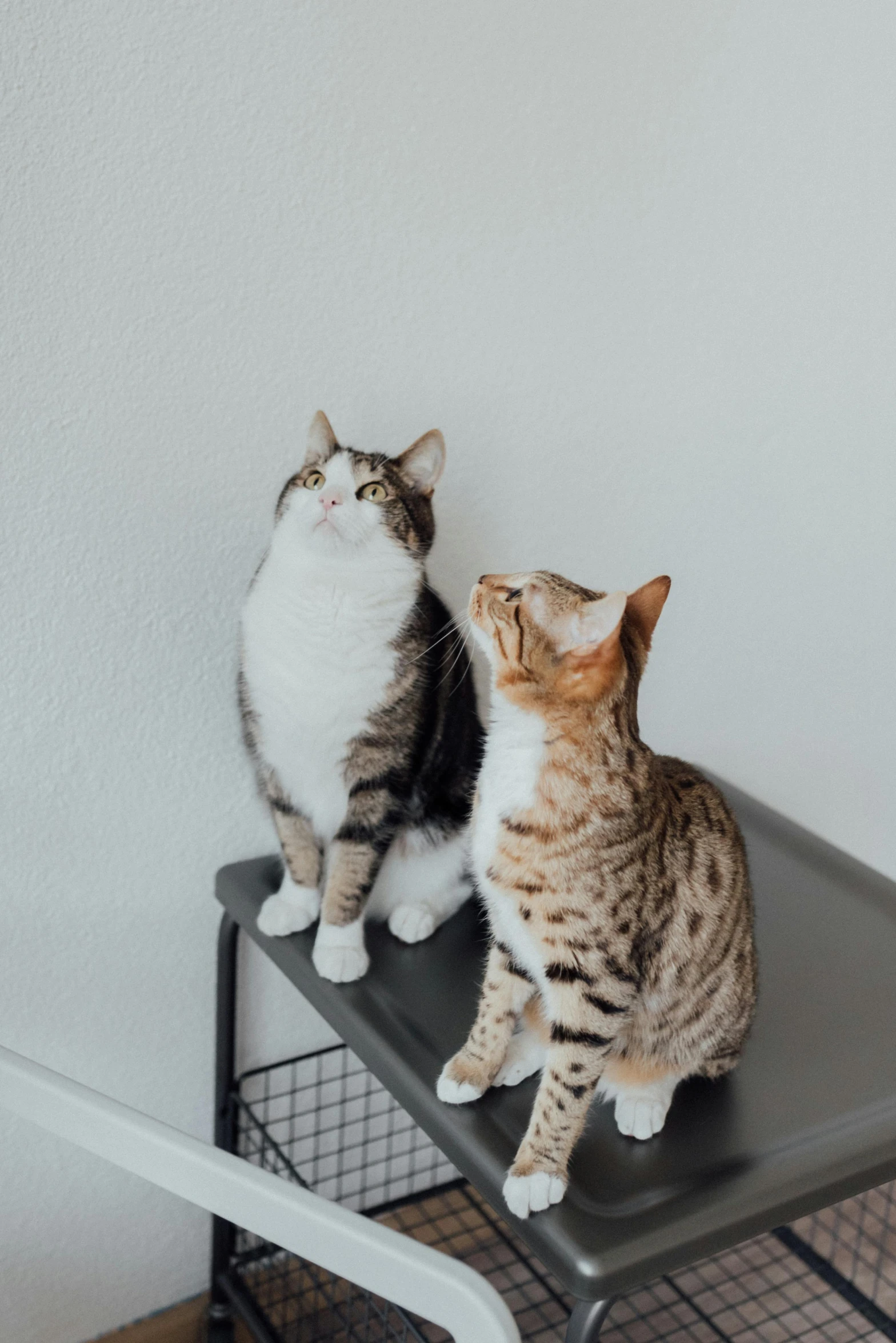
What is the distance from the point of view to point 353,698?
979 mm

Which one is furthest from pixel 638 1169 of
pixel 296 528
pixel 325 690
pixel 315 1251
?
pixel 296 528

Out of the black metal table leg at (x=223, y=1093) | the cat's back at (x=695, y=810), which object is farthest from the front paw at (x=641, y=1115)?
the black metal table leg at (x=223, y=1093)

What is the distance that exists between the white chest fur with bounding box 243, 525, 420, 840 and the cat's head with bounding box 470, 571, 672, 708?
0.17m

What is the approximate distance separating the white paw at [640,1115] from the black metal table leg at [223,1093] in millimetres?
485

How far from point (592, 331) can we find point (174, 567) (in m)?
0.55

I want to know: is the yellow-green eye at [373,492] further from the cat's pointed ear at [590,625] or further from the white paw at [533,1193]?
the white paw at [533,1193]

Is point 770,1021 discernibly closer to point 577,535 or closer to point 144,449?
point 577,535

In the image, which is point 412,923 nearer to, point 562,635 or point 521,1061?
point 521,1061

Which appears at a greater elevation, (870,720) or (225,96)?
(225,96)

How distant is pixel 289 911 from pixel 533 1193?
40 cm

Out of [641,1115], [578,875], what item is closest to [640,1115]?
[641,1115]

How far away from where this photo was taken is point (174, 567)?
1.09 m

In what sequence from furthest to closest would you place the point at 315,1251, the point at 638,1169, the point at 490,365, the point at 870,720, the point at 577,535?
the point at 870,720, the point at 577,535, the point at 490,365, the point at 638,1169, the point at 315,1251

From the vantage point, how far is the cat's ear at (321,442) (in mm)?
979
